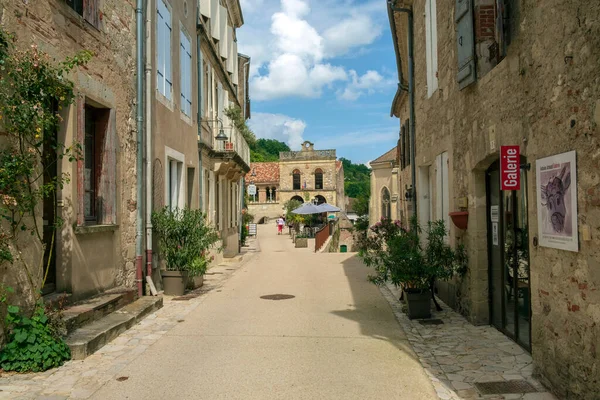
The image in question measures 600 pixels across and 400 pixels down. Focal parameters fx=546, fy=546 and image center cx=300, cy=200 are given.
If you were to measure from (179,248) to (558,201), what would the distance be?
306 inches

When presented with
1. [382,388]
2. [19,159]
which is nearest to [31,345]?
[19,159]

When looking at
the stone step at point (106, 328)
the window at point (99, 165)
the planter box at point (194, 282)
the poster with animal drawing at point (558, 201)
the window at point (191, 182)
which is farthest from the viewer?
the window at point (191, 182)

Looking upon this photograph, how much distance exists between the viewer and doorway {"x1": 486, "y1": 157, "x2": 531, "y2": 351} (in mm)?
6305

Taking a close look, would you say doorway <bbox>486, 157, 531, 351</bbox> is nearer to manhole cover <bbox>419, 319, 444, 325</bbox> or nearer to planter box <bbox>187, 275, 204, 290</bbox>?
manhole cover <bbox>419, 319, 444, 325</bbox>

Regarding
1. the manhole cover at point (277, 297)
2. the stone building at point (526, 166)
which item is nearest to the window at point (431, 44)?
the stone building at point (526, 166)

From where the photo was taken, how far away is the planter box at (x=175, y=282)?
419 inches

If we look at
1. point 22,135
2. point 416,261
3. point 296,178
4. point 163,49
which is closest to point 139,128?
Result: point 163,49

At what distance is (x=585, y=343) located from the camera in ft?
13.6

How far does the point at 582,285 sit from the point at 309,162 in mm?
61139

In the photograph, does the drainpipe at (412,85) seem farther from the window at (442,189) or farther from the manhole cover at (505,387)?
the manhole cover at (505,387)

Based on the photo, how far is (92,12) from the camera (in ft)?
25.5

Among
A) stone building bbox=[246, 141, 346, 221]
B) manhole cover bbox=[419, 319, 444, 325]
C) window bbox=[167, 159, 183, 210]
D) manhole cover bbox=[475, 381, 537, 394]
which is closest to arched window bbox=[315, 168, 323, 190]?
stone building bbox=[246, 141, 346, 221]

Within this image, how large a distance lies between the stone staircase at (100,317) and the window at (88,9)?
12.7 ft

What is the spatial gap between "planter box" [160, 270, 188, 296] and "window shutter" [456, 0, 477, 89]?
6260mm
